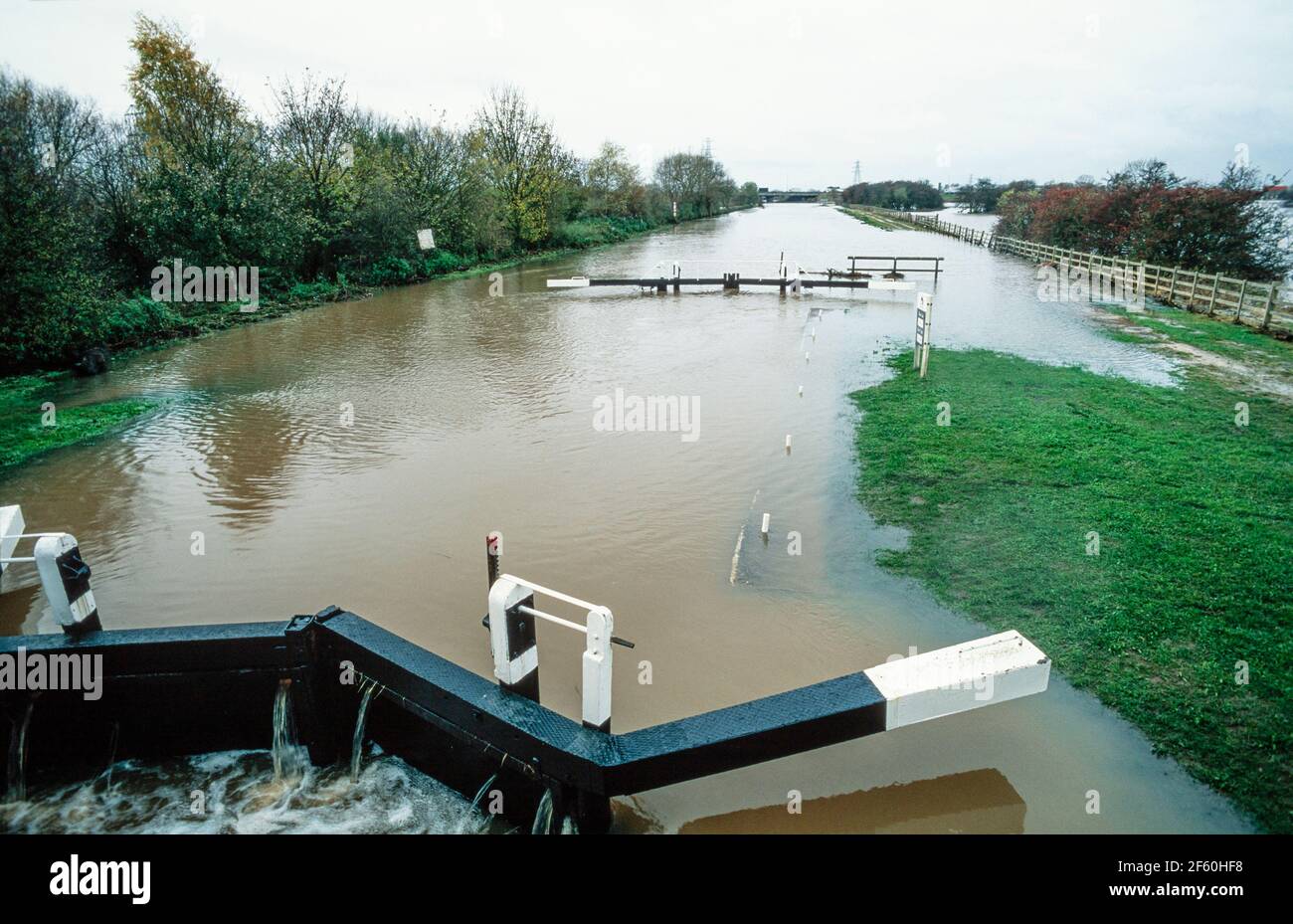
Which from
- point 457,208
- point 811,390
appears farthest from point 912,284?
point 457,208

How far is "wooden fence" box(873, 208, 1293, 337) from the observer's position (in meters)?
19.2

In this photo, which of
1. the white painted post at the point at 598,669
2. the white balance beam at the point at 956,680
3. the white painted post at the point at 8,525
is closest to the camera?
the white painted post at the point at 598,669

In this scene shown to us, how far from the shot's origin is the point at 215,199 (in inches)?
894

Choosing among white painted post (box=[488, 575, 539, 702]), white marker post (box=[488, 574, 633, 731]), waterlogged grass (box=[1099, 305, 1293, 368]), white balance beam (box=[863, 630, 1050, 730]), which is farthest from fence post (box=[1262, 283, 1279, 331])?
white painted post (box=[488, 575, 539, 702])

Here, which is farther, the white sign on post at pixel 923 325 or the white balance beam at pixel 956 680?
the white sign on post at pixel 923 325

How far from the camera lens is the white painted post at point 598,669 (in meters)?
4.28

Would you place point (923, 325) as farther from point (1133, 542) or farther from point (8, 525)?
point (8, 525)

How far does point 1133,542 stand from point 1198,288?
68.1ft

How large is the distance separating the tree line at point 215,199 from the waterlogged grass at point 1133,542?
17.6m

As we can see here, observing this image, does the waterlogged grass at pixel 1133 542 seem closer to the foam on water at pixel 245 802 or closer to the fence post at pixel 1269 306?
the foam on water at pixel 245 802

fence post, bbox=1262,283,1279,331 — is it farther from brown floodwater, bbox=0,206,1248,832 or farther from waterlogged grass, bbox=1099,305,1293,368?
brown floodwater, bbox=0,206,1248,832

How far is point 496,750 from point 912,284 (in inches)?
1135

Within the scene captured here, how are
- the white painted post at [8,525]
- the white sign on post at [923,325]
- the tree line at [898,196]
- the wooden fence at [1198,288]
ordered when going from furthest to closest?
the tree line at [898,196]
the wooden fence at [1198,288]
the white sign on post at [923,325]
the white painted post at [8,525]

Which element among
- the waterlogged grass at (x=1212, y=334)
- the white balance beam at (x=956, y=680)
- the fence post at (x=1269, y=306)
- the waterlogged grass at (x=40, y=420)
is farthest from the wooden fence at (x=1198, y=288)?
the waterlogged grass at (x=40, y=420)
